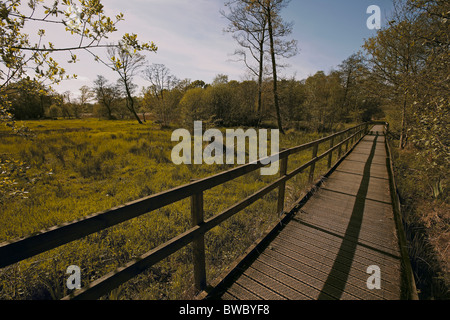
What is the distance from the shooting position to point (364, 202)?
501 centimetres

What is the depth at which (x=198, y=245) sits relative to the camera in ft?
7.59

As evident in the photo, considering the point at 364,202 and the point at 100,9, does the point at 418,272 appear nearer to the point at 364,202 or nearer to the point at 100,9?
the point at 364,202

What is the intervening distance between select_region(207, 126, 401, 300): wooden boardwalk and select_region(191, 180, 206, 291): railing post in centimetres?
24

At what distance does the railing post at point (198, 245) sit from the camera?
2250mm

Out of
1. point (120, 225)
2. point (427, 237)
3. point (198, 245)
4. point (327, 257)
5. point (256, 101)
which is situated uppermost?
point (256, 101)

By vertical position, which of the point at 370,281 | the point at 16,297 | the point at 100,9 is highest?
the point at 100,9

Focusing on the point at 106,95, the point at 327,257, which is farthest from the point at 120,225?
the point at 106,95

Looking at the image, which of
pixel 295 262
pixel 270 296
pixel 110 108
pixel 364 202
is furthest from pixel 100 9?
pixel 110 108

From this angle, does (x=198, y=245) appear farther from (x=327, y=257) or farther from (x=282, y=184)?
(x=282, y=184)

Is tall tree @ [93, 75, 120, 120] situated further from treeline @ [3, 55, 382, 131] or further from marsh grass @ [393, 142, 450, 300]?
marsh grass @ [393, 142, 450, 300]

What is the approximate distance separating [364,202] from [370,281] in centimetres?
295

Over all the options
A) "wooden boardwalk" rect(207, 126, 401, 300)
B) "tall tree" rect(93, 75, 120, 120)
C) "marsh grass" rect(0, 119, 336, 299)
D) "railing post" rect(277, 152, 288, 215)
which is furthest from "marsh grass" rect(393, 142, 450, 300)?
"tall tree" rect(93, 75, 120, 120)

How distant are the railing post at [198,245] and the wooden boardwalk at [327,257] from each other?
24 cm

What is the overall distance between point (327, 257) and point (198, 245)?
6.79ft
